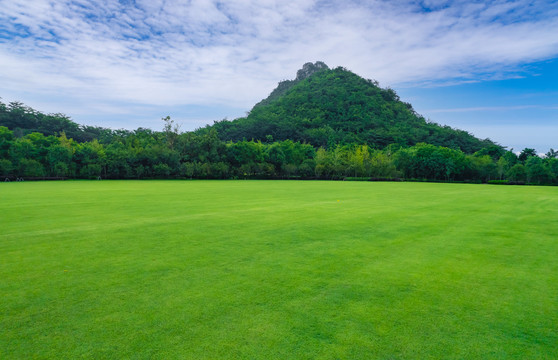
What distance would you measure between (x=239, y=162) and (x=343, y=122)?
124 ft

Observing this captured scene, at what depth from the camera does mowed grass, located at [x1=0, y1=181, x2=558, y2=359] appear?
10.4 ft

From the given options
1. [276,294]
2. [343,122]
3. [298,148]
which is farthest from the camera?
[343,122]

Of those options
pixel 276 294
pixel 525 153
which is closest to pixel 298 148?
pixel 525 153

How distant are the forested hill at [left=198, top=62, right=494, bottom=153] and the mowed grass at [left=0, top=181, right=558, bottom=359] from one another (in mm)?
72783

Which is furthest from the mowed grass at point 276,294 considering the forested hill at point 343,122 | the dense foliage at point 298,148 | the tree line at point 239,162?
the forested hill at point 343,122

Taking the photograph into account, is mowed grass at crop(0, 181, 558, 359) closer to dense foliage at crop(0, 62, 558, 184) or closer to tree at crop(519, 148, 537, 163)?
dense foliage at crop(0, 62, 558, 184)

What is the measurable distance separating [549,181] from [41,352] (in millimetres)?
66772

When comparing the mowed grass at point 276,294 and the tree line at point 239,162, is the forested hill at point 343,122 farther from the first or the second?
the mowed grass at point 276,294

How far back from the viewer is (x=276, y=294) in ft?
14.3

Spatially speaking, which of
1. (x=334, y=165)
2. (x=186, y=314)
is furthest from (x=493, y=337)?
(x=334, y=165)

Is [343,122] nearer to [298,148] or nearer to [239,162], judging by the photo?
[298,148]

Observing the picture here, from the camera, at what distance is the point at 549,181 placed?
169ft

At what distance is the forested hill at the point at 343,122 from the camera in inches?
3192

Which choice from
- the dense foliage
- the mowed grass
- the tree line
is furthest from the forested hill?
the mowed grass
